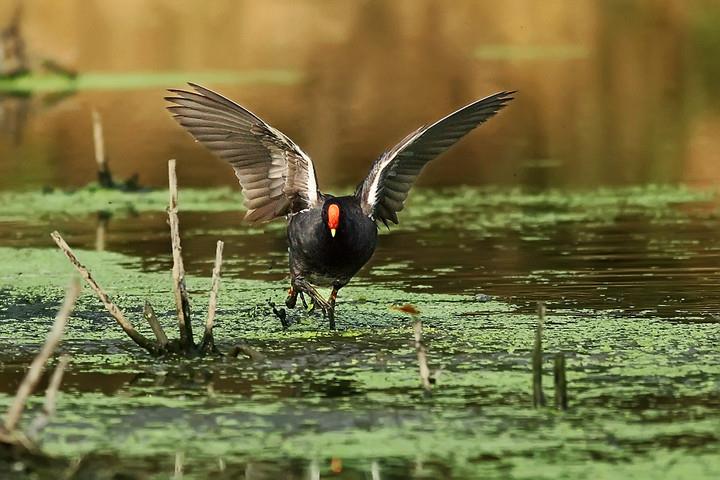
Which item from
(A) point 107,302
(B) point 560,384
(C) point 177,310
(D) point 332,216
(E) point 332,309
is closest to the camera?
(B) point 560,384

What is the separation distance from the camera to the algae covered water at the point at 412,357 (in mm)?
6629

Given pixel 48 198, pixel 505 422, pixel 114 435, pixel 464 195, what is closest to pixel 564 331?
pixel 505 422

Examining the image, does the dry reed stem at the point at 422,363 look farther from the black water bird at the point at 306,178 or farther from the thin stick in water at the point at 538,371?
the black water bird at the point at 306,178

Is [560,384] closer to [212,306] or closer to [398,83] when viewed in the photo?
[212,306]

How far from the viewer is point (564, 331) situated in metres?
9.15

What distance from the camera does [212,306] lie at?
827cm

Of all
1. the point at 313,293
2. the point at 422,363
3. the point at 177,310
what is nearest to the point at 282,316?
the point at 313,293

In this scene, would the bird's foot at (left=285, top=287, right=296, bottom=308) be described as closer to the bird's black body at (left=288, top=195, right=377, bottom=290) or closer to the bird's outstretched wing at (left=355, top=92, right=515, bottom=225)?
the bird's black body at (left=288, top=195, right=377, bottom=290)

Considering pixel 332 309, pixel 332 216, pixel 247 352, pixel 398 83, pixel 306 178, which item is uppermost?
pixel 398 83

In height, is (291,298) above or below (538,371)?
above

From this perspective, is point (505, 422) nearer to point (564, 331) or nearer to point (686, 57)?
point (564, 331)

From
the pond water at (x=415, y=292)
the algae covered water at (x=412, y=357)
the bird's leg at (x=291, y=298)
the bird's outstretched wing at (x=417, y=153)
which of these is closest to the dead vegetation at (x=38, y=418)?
the pond water at (x=415, y=292)

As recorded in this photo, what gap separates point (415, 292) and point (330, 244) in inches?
61.0

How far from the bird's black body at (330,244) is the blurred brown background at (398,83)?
7759mm
